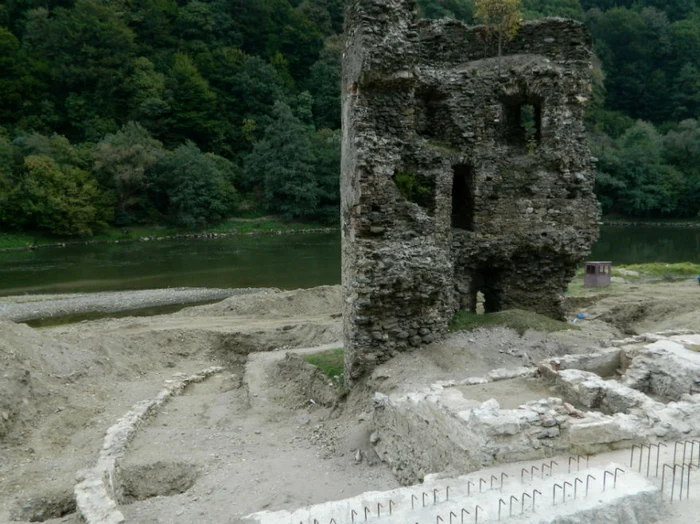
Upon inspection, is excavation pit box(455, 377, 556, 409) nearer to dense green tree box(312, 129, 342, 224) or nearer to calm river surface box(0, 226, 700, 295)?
calm river surface box(0, 226, 700, 295)

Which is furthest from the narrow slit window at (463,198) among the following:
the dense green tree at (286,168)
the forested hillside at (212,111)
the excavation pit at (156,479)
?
the dense green tree at (286,168)

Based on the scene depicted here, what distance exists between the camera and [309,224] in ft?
180

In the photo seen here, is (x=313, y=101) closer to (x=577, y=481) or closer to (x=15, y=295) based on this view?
(x=15, y=295)

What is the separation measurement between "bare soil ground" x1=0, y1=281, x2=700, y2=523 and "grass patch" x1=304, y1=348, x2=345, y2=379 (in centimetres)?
32

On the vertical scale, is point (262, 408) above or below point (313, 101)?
below

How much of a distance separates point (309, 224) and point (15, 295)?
30541 mm

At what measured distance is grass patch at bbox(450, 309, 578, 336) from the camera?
12.3 m

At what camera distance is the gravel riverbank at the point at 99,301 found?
23531 mm

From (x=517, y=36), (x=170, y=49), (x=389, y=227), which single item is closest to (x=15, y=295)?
(x=389, y=227)

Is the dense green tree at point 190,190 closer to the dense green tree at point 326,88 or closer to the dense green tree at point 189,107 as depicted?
the dense green tree at point 189,107

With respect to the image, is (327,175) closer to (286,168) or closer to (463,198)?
(286,168)

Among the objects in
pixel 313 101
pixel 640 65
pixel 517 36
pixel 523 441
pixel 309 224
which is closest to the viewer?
pixel 523 441

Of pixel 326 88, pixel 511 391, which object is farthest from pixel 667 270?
pixel 326 88

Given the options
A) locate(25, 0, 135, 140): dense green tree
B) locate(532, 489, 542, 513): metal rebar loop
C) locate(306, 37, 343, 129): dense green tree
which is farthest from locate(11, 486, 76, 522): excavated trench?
locate(306, 37, 343, 129): dense green tree
